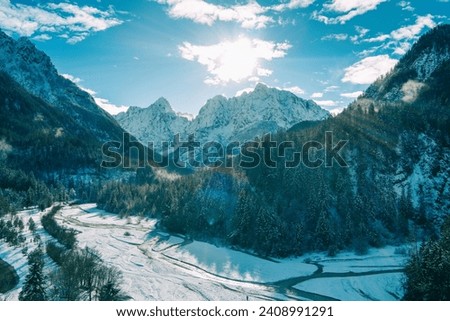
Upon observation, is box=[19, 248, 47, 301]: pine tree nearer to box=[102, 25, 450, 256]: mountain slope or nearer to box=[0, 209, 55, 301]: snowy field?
box=[0, 209, 55, 301]: snowy field

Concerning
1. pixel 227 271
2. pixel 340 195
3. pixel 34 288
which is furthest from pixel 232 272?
pixel 340 195

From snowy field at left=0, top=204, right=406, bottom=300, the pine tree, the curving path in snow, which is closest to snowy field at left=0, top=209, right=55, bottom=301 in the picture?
snowy field at left=0, top=204, right=406, bottom=300

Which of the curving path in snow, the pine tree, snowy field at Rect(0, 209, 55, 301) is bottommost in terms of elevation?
the curving path in snow

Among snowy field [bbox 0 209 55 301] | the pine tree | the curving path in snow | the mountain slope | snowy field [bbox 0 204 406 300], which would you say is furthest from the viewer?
the mountain slope

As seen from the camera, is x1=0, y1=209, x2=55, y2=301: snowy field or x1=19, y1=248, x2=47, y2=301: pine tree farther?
x1=0, y1=209, x2=55, y2=301: snowy field

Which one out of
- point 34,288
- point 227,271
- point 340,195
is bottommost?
point 227,271

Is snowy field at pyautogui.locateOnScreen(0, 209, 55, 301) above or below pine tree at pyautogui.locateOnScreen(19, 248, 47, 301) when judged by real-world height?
below

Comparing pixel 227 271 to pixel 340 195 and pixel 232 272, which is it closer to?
pixel 232 272

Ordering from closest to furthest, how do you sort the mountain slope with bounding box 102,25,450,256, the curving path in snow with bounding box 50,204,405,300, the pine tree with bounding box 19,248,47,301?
1. the pine tree with bounding box 19,248,47,301
2. the curving path in snow with bounding box 50,204,405,300
3. the mountain slope with bounding box 102,25,450,256

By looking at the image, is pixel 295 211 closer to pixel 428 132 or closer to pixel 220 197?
pixel 220 197
